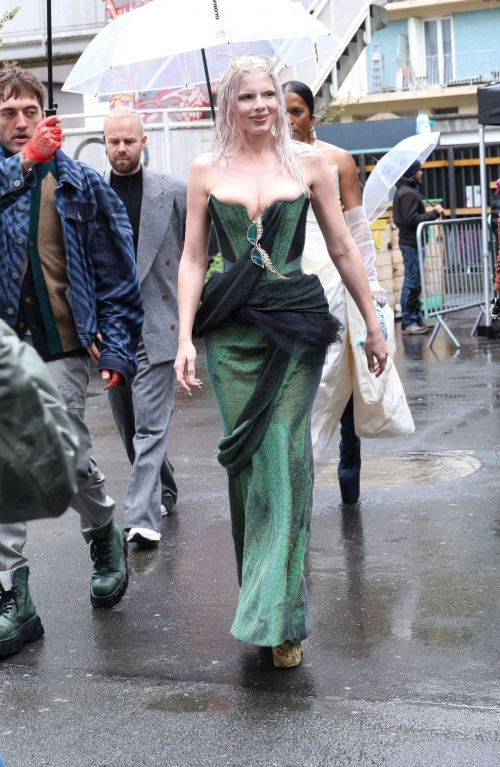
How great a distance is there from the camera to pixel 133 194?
611 centimetres

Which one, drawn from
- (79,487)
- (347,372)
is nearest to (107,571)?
(79,487)

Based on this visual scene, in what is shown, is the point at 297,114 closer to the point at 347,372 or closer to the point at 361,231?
the point at 361,231

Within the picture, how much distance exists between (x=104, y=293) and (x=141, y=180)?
60.4 inches

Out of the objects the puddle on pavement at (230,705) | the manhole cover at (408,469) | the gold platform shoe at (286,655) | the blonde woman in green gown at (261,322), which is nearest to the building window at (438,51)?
the manhole cover at (408,469)

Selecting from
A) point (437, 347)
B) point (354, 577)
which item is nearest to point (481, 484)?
point (354, 577)

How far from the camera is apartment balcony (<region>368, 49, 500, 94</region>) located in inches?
1908

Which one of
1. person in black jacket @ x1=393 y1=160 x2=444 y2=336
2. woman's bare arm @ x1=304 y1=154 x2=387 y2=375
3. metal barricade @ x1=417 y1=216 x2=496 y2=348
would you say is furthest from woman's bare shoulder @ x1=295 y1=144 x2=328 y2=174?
person in black jacket @ x1=393 y1=160 x2=444 y2=336

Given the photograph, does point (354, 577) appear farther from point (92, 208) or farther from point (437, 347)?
point (437, 347)

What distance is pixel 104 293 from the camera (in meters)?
4.74

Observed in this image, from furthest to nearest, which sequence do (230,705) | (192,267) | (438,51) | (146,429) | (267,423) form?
1. (438,51)
2. (146,429)
3. (192,267)
4. (267,423)
5. (230,705)

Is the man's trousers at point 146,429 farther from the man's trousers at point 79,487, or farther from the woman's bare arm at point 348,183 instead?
the woman's bare arm at point 348,183

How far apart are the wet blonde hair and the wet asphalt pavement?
5.45ft

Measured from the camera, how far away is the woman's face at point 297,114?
567 cm

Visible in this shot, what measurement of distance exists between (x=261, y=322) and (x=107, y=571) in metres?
1.37
